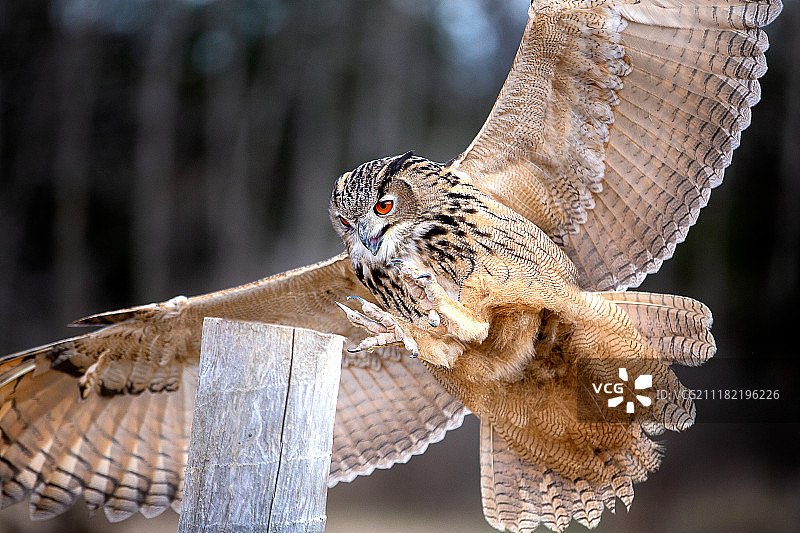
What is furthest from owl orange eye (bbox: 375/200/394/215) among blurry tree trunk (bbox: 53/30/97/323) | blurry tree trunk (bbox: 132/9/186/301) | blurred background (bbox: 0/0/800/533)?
blurry tree trunk (bbox: 53/30/97/323)

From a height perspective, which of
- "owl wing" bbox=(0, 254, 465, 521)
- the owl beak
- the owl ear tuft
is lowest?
"owl wing" bbox=(0, 254, 465, 521)

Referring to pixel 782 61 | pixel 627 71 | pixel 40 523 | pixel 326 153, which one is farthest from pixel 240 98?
pixel 627 71

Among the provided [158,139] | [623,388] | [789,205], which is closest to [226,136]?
[158,139]

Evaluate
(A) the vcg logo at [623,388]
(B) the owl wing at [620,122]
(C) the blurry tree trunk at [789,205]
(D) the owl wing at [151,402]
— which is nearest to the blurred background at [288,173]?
(C) the blurry tree trunk at [789,205]

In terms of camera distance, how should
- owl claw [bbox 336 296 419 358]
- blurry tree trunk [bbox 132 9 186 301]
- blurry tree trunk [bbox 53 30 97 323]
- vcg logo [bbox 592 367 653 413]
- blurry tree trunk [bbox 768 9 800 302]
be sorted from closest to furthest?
1. owl claw [bbox 336 296 419 358]
2. vcg logo [bbox 592 367 653 413]
3. blurry tree trunk [bbox 768 9 800 302]
4. blurry tree trunk [bbox 53 30 97 323]
5. blurry tree trunk [bbox 132 9 186 301]

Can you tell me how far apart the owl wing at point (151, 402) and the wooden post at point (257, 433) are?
109 centimetres

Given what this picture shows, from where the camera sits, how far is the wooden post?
1.47 meters

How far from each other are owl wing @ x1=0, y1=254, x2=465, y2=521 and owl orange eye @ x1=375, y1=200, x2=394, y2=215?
480mm

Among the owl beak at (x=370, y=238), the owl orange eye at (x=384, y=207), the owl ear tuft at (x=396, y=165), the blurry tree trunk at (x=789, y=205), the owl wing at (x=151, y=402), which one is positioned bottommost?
the owl wing at (x=151, y=402)

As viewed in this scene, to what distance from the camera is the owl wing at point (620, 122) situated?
220 centimetres

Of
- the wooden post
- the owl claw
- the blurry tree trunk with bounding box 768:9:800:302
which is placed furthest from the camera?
the blurry tree trunk with bounding box 768:9:800:302

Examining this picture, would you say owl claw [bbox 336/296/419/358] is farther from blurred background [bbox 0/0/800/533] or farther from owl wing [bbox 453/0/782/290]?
blurred background [bbox 0/0/800/533]

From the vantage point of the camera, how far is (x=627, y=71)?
2303 millimetres

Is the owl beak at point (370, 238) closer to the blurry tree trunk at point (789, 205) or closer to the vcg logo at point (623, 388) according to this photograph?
the vcg logo at point (623, 388)
